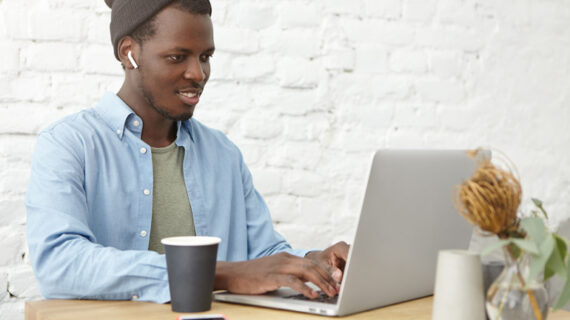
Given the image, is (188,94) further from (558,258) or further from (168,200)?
(558,258)

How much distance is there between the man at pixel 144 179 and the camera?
1.21 meters

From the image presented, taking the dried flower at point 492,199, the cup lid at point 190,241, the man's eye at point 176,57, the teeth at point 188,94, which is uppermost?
the man's eye at point 176,57

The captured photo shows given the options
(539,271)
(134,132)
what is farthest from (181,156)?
(539,271)

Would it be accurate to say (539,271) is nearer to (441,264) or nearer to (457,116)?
(441,264)

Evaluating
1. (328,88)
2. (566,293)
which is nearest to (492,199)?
(566,293)

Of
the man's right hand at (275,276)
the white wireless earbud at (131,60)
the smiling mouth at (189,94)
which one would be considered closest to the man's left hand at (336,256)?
the man's right hand at (275,276)

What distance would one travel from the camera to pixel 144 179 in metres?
1.54

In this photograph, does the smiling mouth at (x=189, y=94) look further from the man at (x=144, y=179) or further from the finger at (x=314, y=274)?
the finger at (x=314, y=274)

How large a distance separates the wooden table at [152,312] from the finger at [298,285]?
0.05 metres

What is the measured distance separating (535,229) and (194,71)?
95 cm

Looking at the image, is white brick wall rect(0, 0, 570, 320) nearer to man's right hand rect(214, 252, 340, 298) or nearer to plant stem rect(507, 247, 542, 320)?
man's right hand rect(214, 252, 340, 298)

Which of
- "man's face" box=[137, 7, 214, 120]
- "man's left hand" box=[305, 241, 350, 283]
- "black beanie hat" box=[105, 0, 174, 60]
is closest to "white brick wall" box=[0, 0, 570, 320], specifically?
"black beanie hat" box=[105, 0, 174, 60]

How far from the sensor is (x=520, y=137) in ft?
8.11

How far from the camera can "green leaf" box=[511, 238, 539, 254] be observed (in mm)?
771
